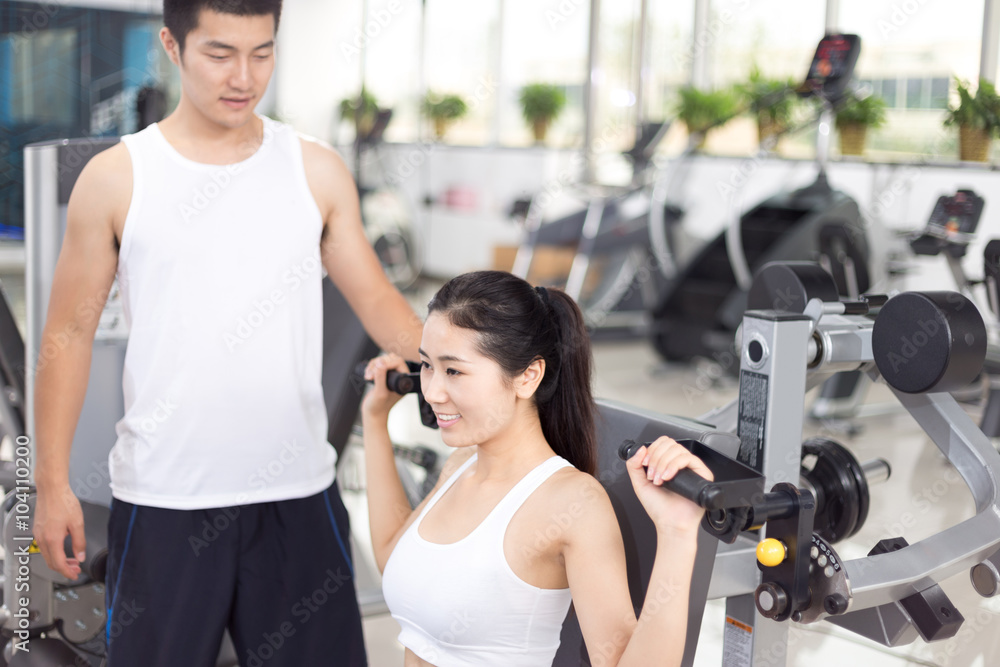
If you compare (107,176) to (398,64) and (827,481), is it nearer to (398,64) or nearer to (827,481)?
(827,481)

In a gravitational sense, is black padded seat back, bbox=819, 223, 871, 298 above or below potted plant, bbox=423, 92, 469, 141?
below

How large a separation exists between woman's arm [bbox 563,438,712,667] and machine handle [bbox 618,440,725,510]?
0.01 meters

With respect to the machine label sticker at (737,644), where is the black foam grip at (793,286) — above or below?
above

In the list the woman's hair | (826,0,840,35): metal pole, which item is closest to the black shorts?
the woman's hair

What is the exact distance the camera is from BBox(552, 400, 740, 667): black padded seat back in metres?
1.41

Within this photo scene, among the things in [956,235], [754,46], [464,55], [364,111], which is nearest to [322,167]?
[956,235]

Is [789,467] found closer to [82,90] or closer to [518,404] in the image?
[518,404]

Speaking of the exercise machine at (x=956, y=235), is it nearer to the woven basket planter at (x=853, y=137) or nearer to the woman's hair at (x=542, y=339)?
the woven basket planter at (x=853, y=137)

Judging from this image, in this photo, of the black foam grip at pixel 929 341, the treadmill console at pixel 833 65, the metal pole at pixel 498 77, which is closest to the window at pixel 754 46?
the treadmill console at pixel 833 65

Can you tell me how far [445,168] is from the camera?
909 cm

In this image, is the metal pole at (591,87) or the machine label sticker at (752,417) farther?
the metal pole at (591,87)

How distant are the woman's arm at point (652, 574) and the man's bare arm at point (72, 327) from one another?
2.52ft

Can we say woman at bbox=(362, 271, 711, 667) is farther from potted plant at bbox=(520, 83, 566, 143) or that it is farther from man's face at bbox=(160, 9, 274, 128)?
potted plant at bbox=(520, 83, 566, 143)

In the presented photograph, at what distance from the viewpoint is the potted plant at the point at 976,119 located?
5.12 meters
